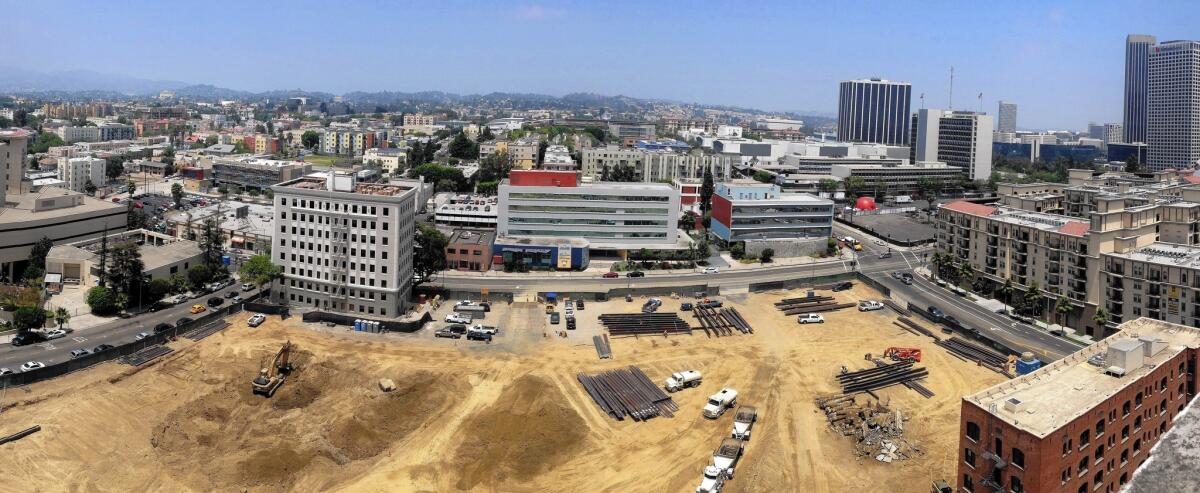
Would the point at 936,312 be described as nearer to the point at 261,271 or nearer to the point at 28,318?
the point at 261,271

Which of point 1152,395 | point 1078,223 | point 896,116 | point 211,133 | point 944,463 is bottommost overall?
point 944,463

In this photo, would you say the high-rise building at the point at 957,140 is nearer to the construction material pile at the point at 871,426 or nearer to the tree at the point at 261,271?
the construction material pile at the point at 871,426

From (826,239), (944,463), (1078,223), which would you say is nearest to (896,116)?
(826,239)

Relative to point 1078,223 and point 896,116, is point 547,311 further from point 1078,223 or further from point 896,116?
point 896,116

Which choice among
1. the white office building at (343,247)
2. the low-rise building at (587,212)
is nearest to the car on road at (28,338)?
the white office building at (343,247)

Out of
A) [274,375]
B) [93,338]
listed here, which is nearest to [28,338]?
[93,338]

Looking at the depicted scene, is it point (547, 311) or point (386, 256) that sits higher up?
point (386, 256)

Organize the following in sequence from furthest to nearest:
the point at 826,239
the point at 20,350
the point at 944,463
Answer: the point at 826,239, the point at 20,350, the point at 944,463

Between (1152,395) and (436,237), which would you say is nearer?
(1152,395)
